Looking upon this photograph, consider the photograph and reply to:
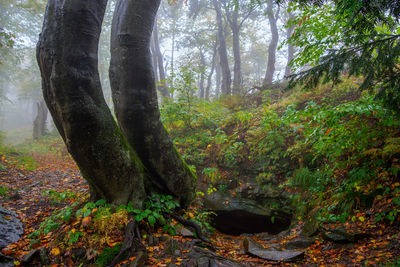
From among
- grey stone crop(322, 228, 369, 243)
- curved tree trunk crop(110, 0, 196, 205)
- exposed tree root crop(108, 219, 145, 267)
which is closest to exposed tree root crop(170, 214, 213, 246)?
curved tree trunk crop(110, 0, 196, 205)

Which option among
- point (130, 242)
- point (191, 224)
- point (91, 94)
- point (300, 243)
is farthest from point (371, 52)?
point (130, 242)

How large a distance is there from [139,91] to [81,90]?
1.21m

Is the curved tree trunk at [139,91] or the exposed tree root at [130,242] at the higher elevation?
the curved tree trunk at [139,91]

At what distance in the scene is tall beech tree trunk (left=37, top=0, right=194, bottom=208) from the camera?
3.16m

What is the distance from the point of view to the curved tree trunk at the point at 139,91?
4.22 m

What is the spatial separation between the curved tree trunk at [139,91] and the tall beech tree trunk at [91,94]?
0.07ft

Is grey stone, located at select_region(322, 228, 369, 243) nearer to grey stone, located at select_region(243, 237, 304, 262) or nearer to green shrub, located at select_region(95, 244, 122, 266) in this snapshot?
grey stone, located at select_region(243, 237, 304, 262)

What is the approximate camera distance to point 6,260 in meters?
2.89

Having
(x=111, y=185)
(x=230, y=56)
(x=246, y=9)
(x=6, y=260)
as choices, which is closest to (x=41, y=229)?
(x=6, y=260)

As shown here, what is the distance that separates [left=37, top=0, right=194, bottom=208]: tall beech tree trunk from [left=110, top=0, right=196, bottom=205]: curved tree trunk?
20mm

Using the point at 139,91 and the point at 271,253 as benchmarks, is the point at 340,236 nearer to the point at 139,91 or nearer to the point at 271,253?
the point at 271,253

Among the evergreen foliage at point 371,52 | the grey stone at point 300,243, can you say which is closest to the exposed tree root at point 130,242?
the grey stone at point 300,243

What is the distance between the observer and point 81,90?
3.23 metres

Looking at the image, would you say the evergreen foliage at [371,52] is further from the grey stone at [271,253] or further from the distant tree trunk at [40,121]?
the distant tree trunk at [40,121]
